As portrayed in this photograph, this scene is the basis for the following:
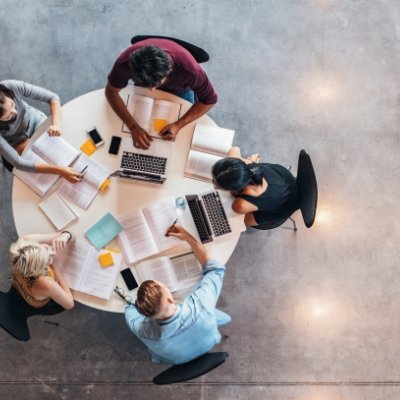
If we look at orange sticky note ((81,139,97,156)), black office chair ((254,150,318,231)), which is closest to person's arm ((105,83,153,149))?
orange sticky note ((81,139,97,156))

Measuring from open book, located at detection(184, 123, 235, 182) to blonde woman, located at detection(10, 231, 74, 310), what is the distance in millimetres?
812

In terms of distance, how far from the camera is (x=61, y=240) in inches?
91.1

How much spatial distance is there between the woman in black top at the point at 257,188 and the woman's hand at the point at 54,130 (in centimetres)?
96

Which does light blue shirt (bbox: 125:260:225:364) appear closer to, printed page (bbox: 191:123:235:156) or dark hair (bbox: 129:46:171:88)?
printed page (bbox: 191:123:235:156)

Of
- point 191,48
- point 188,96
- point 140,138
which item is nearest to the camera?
point 140,138

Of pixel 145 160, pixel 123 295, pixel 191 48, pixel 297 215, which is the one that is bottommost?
pixel 297 215

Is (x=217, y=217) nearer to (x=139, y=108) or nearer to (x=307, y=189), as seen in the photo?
(x=307, y=189)

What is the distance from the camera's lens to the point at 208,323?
2209 millimetres

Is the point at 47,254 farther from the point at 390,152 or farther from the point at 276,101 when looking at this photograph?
the point at 390,152

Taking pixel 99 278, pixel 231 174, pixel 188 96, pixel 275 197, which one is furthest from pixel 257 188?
pixel 99 278

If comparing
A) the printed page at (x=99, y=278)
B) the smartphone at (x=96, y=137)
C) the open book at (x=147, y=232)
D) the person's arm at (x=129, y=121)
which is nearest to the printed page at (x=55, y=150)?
the smartphone at (x=96, y=137)

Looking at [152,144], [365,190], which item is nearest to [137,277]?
[152,144]

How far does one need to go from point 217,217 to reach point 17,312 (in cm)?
131

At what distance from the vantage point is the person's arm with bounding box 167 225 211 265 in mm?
2334
